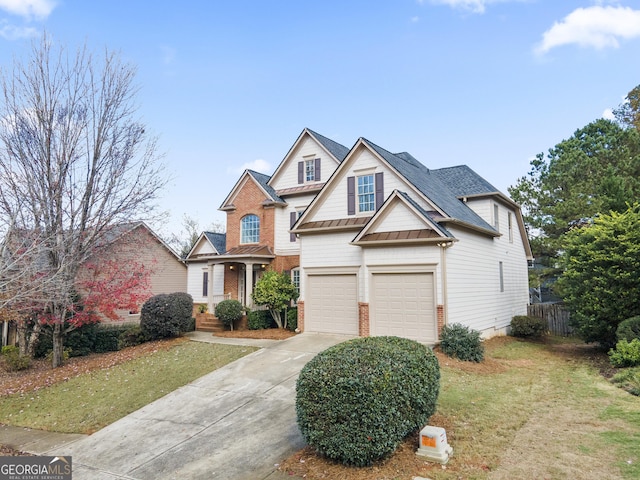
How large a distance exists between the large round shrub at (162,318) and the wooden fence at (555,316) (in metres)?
17.9

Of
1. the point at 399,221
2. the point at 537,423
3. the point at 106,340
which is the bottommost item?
the point at 106,340

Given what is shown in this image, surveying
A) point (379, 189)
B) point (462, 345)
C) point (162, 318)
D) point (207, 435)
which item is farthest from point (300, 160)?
point (207, 435)

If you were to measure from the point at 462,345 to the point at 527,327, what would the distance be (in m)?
7.65

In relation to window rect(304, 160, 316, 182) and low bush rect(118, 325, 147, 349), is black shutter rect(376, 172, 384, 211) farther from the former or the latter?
low bush rect(118, 325, 147, 349)

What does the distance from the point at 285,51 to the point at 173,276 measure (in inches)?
681

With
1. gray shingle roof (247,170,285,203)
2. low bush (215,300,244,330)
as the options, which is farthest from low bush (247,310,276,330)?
gray shingle roof (247,170,285,203)

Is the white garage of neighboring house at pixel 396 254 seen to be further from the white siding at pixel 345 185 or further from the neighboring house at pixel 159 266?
the neighboring house at pixel 159 266

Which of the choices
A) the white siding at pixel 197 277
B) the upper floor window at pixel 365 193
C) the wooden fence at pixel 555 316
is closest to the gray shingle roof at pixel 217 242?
the white siding at pixel 197 277

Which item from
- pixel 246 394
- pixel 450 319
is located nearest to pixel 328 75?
pixel 450 319

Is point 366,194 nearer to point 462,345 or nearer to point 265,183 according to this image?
point 462,345

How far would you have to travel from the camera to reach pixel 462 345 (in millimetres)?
11664

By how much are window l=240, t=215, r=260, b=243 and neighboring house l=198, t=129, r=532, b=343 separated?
0.41m

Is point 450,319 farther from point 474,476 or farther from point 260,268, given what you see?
point 260,268

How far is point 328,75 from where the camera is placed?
18844 mm
